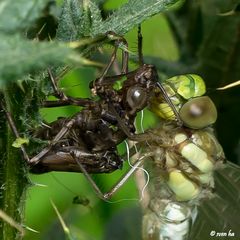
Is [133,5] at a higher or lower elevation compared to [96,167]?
higher

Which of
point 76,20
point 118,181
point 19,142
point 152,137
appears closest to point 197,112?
point 152,137

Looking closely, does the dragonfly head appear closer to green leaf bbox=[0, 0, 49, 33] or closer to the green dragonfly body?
the green dragonfly body

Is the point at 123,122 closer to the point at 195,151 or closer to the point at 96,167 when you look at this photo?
the point at 96,167

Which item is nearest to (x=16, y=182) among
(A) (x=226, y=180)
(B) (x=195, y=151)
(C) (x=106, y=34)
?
(C) (x=106, y=34)

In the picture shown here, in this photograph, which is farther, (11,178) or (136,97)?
(136,97)

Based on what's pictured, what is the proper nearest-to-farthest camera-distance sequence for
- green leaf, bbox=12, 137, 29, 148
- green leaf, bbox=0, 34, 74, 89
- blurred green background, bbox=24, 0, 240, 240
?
green leaf, bbox=0, 34, 74, 89
green leaf, bbox=12, 137, 29, 148
blurred green background, bbox=24, 0, 240, 240

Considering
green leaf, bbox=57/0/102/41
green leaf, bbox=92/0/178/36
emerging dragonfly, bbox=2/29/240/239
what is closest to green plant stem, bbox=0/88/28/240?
emerging dragonfly, bbox=2/29/240/239

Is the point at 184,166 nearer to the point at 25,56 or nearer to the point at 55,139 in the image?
the point at 55,139
